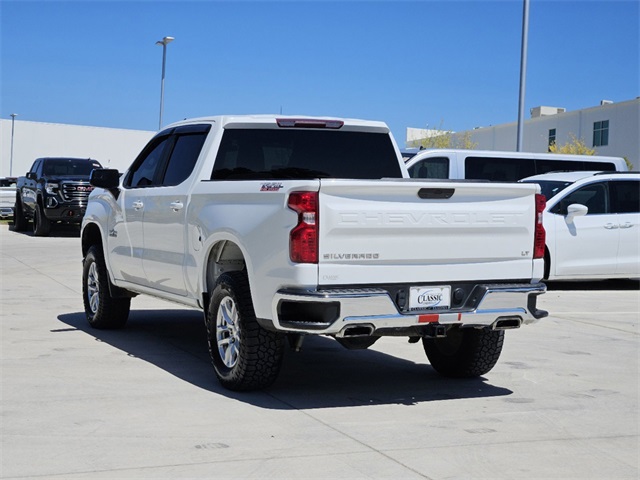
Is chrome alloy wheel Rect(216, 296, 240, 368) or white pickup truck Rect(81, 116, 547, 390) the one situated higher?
white pickup truck Rect(81, 116, 547, 390)

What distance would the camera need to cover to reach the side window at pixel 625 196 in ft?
50.7

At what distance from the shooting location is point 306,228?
6.32 m

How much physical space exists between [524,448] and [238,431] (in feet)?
5.35

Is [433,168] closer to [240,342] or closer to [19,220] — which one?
[240,342]

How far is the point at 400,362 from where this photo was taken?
8.65 metres

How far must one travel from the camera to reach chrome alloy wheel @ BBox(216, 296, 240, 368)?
7.03 m

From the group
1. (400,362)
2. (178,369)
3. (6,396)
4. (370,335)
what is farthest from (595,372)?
(6,396)

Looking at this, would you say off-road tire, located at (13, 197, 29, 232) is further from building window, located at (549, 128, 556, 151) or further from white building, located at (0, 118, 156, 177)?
white building, located at (0, 118, 156, 177)

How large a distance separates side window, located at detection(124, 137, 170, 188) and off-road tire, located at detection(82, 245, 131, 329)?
0.91 metres

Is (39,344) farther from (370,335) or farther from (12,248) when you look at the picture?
(12,248)

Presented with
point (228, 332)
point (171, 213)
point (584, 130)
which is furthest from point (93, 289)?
point (584, 130)

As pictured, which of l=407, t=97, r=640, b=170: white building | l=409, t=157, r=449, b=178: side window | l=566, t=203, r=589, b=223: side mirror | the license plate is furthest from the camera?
l=407, t=97, r=640, b=170: white building

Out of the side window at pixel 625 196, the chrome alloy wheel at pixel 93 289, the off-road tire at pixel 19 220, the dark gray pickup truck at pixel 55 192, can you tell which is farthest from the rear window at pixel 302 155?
the off-road tire at pixel 19 220

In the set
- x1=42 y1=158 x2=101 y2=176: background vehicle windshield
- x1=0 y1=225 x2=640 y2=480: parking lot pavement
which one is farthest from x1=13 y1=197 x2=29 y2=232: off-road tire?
x1=0 y1=225 x2=640 y2=480: parking lot pavement
